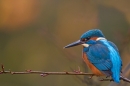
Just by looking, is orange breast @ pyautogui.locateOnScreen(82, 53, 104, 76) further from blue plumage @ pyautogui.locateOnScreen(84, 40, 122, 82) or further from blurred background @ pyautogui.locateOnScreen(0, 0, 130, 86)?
blurred background @ pyautogui.locateOnScreen(0, 0, 130, 86)

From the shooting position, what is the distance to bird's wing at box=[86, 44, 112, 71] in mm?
4170

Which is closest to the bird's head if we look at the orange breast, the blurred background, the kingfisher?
the kingfisher

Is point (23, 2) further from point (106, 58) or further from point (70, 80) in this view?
point (106, 58)

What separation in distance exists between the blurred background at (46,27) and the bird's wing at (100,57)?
3.07 meters

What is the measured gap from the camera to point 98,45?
14.4 feet

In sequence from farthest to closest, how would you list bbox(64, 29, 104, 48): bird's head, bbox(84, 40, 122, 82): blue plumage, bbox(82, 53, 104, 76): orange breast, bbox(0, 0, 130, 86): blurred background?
bbox(0, 0, 130, 86): blurred background, bbox(64, 29, 104, 48): bird's head, bbox(82, 53, 104, 76): orange breast, bbox(84, 40, 122, 82): blue plumage

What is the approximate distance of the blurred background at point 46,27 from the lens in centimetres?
782

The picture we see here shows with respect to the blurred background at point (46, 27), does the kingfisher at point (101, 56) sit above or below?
below

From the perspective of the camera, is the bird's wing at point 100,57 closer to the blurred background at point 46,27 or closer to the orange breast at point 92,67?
the orange breast at point 92,67

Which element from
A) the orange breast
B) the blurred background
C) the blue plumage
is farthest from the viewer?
the blurred background

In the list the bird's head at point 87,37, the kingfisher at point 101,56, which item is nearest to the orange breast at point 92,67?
the kingfisher at point 101,56

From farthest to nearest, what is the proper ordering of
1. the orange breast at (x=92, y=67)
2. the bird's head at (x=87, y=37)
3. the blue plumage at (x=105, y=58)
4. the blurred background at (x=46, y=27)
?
the blurred background at (x=46, y=27) < the bird's head at (x=87, y=37) < the orange breast at (x=92, y=67) < the blue plumage at (x=105, y=58)

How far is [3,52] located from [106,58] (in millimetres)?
4700

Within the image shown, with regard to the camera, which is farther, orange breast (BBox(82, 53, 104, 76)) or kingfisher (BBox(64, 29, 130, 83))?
orange breast (BBox(82, 53, 104, 76))
